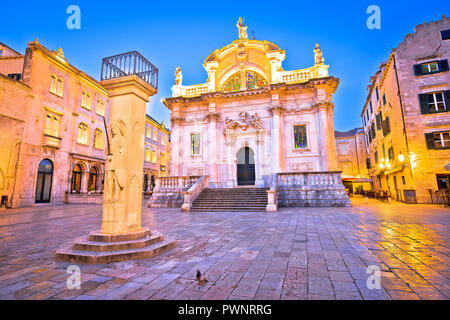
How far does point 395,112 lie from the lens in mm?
18953

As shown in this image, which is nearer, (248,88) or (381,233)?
(381,233)

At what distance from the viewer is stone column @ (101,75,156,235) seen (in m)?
4.45

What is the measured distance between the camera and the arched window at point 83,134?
902 inches

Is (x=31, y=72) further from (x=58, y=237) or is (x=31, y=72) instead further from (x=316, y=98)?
(x=316, y=98)

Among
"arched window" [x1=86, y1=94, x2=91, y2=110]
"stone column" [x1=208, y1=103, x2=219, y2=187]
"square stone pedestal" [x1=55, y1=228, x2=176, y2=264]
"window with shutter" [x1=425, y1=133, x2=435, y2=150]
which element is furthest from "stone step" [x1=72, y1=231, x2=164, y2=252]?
"arched window" [x1=86, y1=94, x2=91, y2=110]

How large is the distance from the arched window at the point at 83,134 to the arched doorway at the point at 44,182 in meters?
3.92

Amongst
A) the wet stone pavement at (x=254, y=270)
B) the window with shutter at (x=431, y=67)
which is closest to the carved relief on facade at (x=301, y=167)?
the window with shutter at (x=431, y=67)

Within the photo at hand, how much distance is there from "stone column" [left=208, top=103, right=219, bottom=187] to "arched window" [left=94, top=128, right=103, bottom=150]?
13.9 metres

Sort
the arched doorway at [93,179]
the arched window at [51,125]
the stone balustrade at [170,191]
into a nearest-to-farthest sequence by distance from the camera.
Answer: the stone balustrade at [170,191]
the arched window at [51,125]
the arched doorway at [93,179]

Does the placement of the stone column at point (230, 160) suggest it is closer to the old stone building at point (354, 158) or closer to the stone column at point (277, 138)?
the stone column at point (277, 138)
